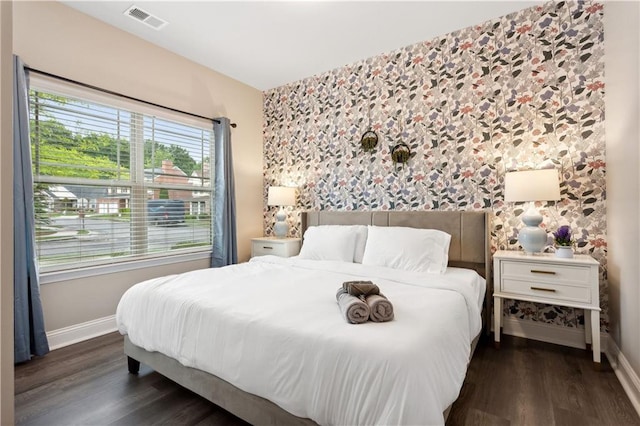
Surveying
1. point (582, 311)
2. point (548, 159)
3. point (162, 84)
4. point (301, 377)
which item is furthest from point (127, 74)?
point (582, 311)

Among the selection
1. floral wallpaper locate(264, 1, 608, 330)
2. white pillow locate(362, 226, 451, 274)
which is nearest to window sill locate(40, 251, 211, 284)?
floral wallpaper locate(264, 1, 608, 330)

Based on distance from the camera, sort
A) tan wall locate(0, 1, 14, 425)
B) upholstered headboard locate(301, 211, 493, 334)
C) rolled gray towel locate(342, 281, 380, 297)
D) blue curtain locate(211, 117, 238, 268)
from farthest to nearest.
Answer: blue curtain locate(211, 117, 238, 268)
upholstered headboard locate(301, 211, 493, 334)
rolled gray towel locate(342, 281, 380, 297)
tan wall locate(0, 1, 14, 425)

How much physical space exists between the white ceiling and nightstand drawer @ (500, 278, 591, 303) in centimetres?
231

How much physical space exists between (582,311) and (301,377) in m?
2.53

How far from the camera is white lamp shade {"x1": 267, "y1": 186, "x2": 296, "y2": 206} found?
393cm

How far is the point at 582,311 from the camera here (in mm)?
2549

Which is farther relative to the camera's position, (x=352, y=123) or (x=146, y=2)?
(x=352, y=123)

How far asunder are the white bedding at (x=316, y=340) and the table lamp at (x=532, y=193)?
87cm

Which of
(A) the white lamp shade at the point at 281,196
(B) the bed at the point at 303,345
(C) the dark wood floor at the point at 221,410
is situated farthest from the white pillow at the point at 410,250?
(A) the white lamp shade at the point at 281,196

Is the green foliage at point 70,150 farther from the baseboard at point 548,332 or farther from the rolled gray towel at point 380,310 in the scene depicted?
the baseboard at point 548,332

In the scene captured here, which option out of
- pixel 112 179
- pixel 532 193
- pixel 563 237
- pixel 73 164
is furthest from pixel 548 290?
pixel 73 164

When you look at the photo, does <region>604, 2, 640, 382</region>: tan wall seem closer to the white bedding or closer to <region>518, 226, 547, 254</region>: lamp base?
<region>518, 226, 547, 254</region>: lamp base

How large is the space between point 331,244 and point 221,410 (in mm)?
1715

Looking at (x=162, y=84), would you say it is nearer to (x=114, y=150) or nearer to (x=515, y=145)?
(x=114, y=150)
